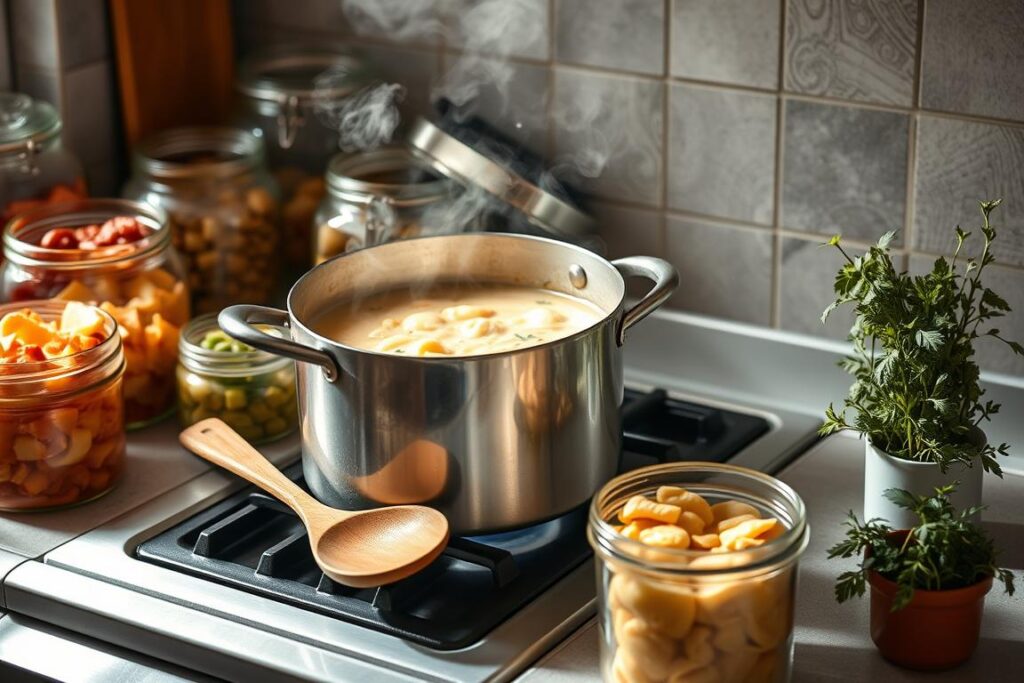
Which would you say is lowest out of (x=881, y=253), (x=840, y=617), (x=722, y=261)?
(x=840, y=617)

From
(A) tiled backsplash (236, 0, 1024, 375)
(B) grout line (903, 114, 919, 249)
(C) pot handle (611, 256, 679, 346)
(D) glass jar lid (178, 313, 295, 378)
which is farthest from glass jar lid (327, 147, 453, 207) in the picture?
(B) grout line (903, 114, 919, 249)

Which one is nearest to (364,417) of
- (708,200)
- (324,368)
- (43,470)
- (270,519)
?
(324,368)

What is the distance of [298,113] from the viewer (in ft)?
5.18

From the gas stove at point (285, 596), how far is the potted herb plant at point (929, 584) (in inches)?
8.2

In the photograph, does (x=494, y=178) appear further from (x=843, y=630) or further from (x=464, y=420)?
(x=843, y=630)

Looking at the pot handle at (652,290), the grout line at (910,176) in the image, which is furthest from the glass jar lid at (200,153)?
the grout line at (910,176)

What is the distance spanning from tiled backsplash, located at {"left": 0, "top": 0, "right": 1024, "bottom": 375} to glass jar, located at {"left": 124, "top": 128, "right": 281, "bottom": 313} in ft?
0.50

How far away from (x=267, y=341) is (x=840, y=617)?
0.46 meters

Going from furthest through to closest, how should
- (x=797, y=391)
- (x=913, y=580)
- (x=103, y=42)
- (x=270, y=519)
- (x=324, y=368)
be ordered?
(x=103, y=42), (x=797, y=391), (x=270, y=519), (x=324, y=368), (x=913, y=580)

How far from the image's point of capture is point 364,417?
41.9 inches

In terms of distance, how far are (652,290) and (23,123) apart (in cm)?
70

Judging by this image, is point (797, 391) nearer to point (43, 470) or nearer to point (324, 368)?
point (324, 368)

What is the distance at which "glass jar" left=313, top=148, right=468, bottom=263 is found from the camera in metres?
1.45

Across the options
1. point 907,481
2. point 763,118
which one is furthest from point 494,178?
point 907,481
